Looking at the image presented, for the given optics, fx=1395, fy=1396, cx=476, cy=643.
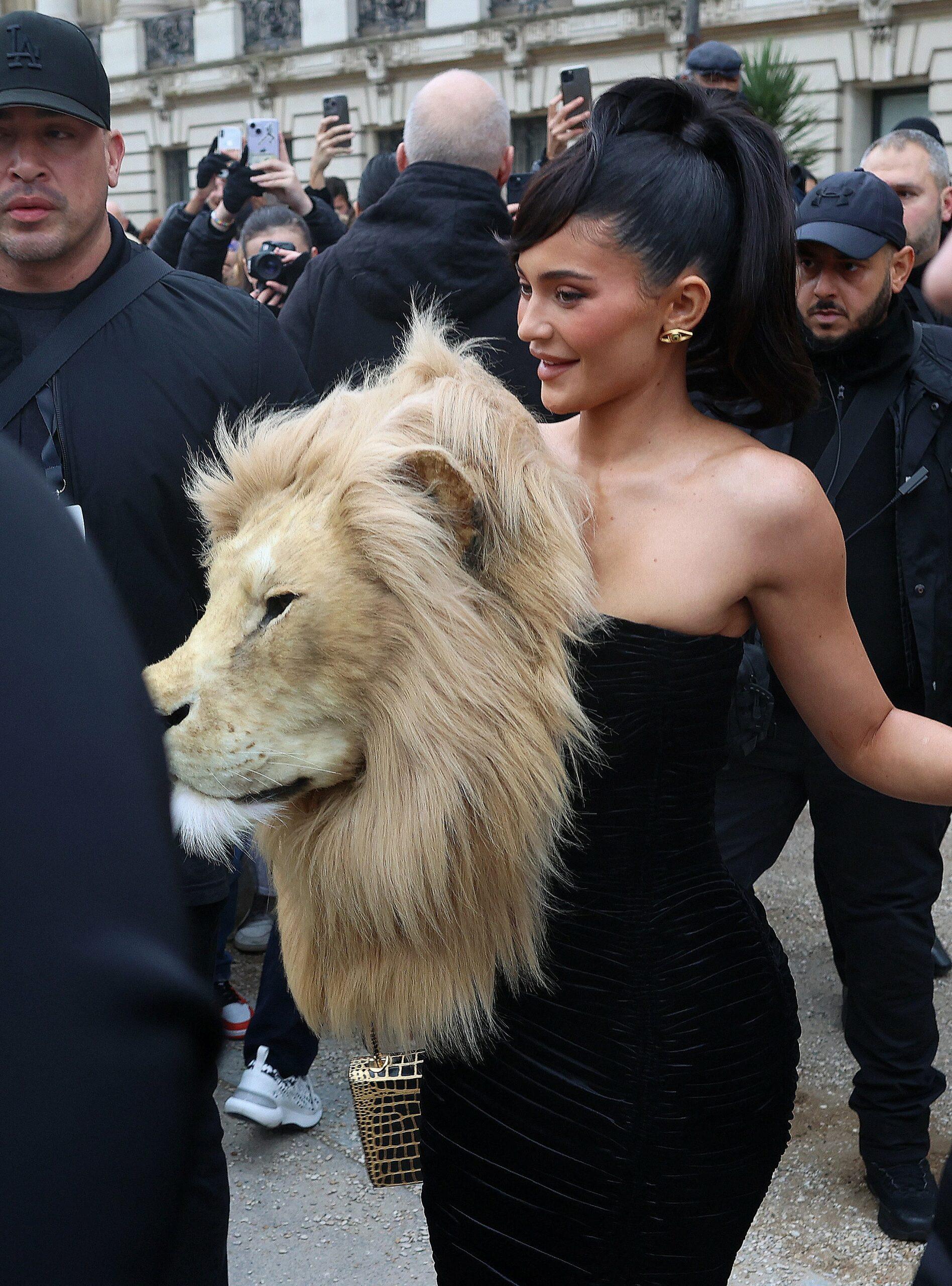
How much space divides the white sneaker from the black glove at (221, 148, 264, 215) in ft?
10.2

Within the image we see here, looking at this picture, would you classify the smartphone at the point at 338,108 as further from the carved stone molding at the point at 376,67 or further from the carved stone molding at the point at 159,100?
the carved stone molding at the point at 159,100

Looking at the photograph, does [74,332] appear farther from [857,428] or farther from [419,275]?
[857,428]

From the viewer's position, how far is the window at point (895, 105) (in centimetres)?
2045

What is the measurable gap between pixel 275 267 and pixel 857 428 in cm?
251

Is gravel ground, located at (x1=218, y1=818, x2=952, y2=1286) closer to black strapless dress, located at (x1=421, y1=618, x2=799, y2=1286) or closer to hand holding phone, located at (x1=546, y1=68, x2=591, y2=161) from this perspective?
black strapless dress, located at (x1=421, y1=618, x2=799, y2=1286)

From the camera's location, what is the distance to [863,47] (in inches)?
796

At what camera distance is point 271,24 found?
27344 mm

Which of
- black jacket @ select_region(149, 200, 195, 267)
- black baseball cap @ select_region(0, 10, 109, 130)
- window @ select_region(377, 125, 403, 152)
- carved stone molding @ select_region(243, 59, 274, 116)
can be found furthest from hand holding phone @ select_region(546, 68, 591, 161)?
carved stone molding @ select_region(243, 59, 274, 116)

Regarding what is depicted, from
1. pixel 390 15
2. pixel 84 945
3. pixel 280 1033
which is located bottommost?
pixel 280 1033

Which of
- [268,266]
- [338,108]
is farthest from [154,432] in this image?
[338,108]

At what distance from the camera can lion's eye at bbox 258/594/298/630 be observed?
62.4 inches

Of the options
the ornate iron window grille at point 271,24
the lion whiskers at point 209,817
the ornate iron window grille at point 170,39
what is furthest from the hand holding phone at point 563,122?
the ornate iron window grille at point 170,39

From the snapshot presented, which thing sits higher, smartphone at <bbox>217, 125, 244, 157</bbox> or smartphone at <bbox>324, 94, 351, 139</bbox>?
smartphone at <bbox>324, 94, 351, 139</bbox>

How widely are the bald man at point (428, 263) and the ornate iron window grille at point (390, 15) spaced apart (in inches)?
928
